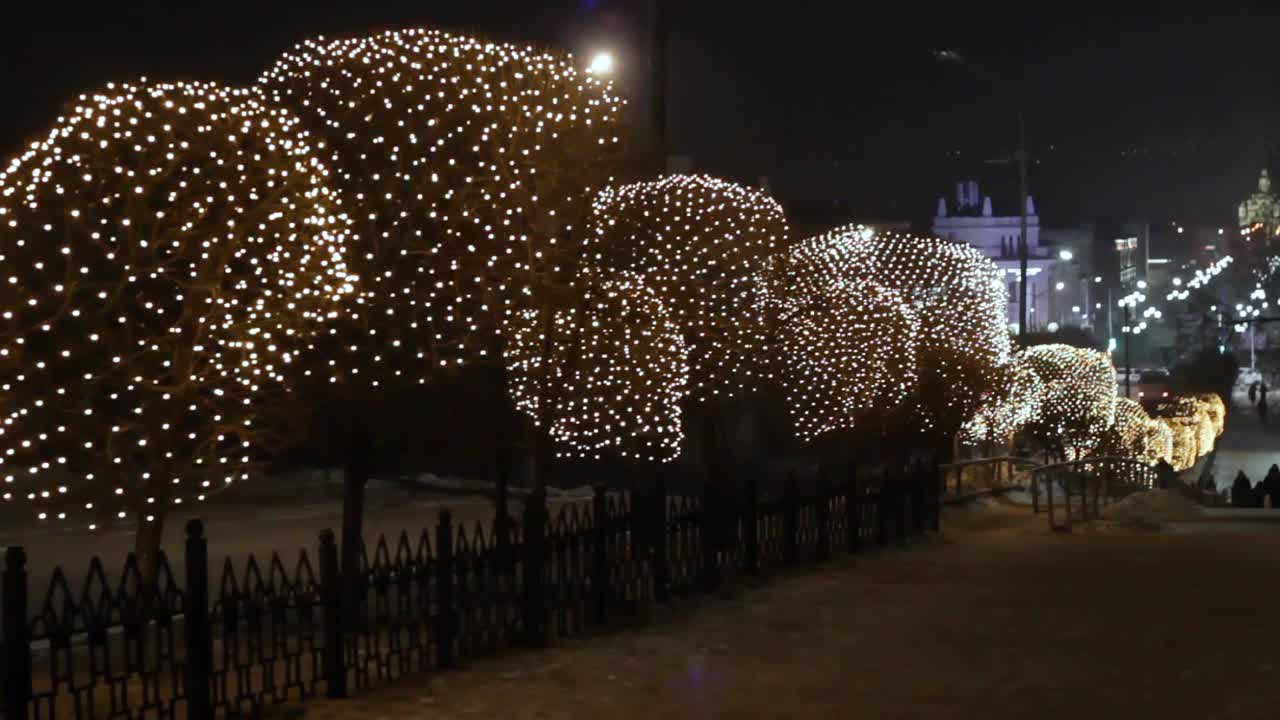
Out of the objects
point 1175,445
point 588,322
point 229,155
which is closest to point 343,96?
point 229,155

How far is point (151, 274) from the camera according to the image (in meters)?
10.6

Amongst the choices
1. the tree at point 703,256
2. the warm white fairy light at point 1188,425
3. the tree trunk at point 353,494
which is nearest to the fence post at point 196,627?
the tree trunk at point 353,494

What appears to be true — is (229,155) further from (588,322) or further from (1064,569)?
(1064,569)

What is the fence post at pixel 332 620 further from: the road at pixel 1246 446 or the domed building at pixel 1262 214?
the domed building at pixel 1262 214

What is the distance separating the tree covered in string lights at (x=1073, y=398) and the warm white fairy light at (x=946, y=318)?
256 inches

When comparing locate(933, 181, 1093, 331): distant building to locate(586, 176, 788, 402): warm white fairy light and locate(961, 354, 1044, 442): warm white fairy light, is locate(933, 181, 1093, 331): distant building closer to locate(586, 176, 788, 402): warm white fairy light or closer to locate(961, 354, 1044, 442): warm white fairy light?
locate(961, 354, 1044, 442): warm white fairy light

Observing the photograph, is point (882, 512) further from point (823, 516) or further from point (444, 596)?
point (444, 596)

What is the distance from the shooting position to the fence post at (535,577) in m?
11.6

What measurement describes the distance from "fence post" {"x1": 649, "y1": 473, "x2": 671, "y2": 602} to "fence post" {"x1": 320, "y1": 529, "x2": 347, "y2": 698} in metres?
3.86

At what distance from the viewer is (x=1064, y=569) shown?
16516mm

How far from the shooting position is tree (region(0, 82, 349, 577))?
10.5 m

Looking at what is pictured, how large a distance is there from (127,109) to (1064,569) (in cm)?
1050

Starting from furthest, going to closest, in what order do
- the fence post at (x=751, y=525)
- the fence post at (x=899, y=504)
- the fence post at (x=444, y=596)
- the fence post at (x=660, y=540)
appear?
the fence post at (x=899, y=504) → the fence post at (x=751, y=525) → the fence post at (x=660, y=540) → the fence post at (x=444, y=596)

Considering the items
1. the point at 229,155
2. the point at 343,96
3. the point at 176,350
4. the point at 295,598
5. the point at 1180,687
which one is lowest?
the point at 1180,687
